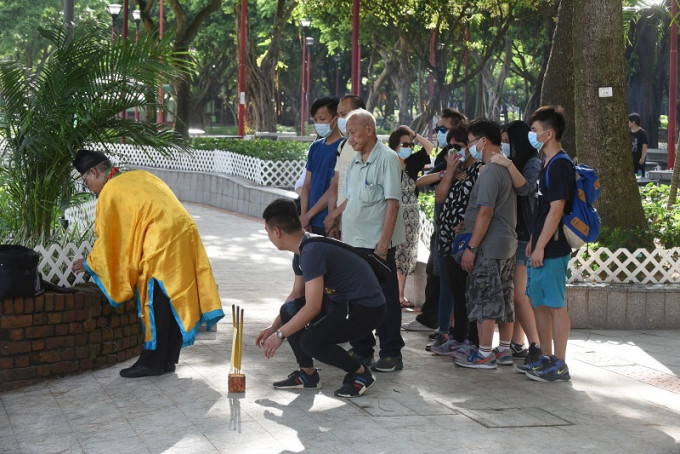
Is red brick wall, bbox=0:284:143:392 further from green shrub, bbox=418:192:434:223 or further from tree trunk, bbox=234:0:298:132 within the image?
tree trunk, bbox=234:0:298:132

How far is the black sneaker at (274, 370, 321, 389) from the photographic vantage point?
6816 millimetres

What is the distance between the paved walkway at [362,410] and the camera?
566cm

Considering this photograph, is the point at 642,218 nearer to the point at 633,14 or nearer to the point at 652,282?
the point at 652,282

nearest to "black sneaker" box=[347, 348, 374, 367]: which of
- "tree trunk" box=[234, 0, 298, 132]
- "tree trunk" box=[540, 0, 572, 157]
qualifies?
"tree trunk" box=[540, 0, 572, 157]

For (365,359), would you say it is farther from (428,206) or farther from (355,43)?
(355,43)

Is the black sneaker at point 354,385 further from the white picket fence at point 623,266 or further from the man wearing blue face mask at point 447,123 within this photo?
the white picket fence at point 623,266

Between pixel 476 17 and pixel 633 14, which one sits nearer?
pixel 633 14

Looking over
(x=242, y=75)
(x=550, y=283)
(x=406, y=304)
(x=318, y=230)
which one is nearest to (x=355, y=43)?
(x=242, y=75)

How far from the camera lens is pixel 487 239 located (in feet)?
24.5

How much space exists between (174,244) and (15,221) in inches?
62.0

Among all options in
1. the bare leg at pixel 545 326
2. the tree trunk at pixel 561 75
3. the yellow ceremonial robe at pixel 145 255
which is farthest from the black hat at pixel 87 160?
the tree trunk at pixel 561 75

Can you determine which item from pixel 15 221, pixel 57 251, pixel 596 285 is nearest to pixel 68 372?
pixel 57 251

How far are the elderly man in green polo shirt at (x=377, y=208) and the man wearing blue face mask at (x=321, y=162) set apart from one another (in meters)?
0.76

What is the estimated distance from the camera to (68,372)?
7.14 metres
